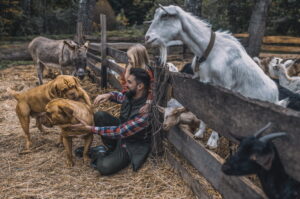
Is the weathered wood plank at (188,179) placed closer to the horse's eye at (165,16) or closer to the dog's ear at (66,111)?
the dog's ear at (66,111)

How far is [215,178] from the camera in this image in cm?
274

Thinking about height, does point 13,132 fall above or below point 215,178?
below

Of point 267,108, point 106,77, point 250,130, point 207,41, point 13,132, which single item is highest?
point 207,41

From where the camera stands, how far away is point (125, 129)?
373 cm

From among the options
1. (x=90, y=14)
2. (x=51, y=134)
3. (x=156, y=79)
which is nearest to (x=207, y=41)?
(x=156, y=79)

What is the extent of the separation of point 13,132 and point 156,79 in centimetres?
292

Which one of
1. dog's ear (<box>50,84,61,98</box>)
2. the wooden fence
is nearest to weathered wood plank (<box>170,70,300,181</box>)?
the wooden fence

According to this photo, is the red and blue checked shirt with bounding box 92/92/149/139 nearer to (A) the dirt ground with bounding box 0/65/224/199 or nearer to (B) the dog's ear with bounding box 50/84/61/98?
(A) the dirt ground with bounding box 0/65/224/199

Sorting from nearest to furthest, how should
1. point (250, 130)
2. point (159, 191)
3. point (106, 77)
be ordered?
point (250, 130), point (159, 191), point (106, 77)

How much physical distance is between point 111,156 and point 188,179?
1013 millimetres

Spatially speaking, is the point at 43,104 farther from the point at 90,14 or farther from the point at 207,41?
the point at 90,14

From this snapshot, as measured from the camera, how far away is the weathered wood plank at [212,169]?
2.27m

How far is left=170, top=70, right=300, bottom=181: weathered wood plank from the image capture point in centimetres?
174

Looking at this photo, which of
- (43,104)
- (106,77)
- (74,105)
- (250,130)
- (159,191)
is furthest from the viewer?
(106,77)
